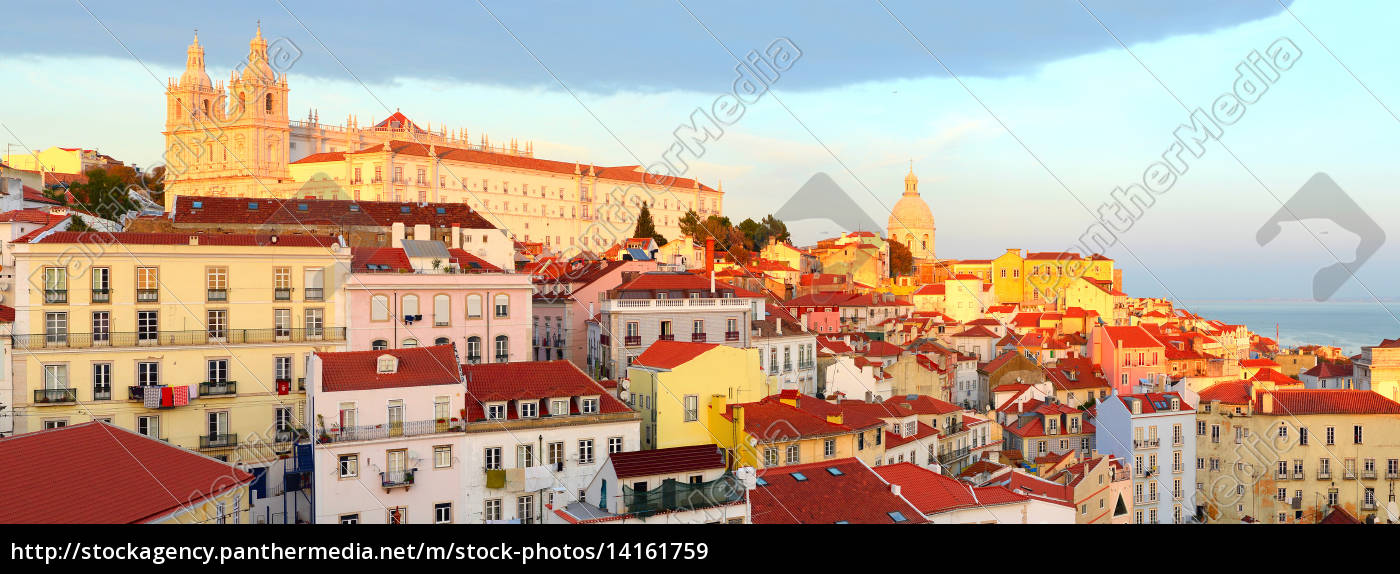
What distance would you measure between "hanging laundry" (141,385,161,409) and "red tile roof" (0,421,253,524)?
548 inches

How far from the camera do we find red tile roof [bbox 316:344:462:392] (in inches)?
795

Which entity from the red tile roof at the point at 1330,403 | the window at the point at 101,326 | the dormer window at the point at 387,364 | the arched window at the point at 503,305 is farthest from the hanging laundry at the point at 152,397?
the red tile roof at the point at 1330,403

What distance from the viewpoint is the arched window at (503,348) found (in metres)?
29.4

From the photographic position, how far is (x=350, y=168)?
8719 cm

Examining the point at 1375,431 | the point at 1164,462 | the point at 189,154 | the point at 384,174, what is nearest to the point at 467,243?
the point at 1164,462

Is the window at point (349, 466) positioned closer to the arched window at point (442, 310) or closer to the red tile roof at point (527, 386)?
the red tile roof at point (527, 386)

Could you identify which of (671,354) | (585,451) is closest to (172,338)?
(585,451)

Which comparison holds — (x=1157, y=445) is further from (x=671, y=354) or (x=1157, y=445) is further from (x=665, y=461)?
(x=665, y=461)

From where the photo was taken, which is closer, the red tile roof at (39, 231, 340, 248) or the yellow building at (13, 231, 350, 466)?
the yellow building at (13, 231, 350, 466)

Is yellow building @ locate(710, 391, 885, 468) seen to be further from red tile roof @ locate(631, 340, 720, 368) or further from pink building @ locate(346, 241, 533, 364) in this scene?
pink building @ locate(346, 241, 533, 364)

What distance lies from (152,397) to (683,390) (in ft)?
42.5

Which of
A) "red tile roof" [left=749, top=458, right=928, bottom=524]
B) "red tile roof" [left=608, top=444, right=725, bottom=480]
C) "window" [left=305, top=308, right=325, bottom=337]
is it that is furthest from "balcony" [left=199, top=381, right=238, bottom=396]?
"red tile roof" [left=749, top=458, right=928, bottom=524]
